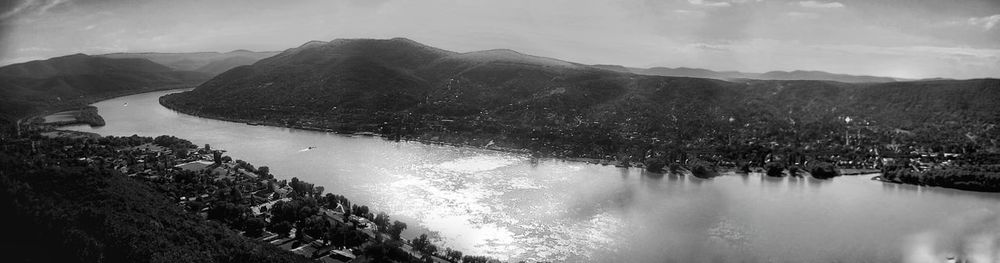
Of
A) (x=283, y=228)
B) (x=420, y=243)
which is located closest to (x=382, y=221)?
(x=420, y=243)

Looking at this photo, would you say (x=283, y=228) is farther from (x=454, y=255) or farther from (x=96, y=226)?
(x=454, y=255)

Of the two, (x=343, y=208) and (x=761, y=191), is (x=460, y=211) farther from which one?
(x=761, y=191)

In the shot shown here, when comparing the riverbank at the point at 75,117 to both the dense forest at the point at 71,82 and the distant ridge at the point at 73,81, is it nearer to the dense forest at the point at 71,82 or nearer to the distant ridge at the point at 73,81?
the dense forest at the point at 71,82

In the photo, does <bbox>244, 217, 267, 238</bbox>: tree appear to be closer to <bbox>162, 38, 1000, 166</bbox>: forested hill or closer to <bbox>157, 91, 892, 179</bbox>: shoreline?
<bbox>157, 91, 892, 179</bbox>: shoreline

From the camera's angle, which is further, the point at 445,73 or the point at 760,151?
the point at 445,73

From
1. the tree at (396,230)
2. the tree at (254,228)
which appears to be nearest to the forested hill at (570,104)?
the tree at (396,230)

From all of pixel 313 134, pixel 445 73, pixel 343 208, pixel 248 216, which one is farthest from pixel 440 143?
pixel 445 73
